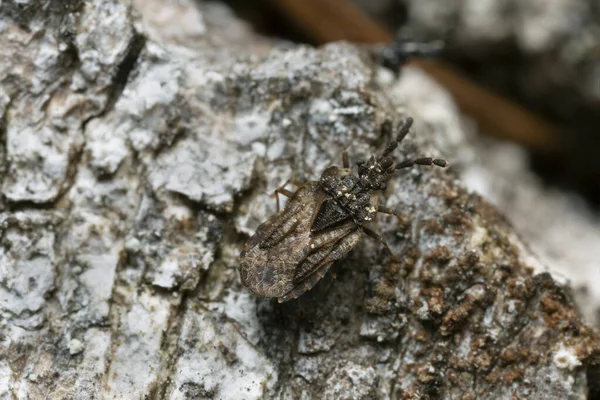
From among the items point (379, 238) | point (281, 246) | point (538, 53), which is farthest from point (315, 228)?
point (538, 53)

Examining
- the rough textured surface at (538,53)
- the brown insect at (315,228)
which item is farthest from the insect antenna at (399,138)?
the rough textured surface at (538,53)

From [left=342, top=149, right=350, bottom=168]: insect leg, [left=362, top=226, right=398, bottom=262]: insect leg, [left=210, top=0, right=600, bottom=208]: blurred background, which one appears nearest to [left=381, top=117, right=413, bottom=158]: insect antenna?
[left=342, top=149, right=350, bottom=168]: insect leg

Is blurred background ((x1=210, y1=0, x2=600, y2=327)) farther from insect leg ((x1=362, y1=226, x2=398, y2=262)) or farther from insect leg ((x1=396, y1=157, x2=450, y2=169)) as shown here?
insect leg ((x1=362, y1=226, x2=398, y2=262))

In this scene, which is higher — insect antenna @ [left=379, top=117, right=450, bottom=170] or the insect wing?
insect antenna @ [left=379, top=117, right=450, bottom=170]

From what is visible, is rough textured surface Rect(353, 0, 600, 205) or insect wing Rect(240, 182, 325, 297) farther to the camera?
rough textured surface Rect(353, 0, 600, 205)

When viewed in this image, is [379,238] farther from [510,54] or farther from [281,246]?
[510,54]

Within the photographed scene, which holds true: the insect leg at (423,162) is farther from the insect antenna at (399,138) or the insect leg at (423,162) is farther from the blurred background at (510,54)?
the blurred background at (510,54)

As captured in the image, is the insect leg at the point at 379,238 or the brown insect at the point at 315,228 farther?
the insect leg at the point at 379,238
